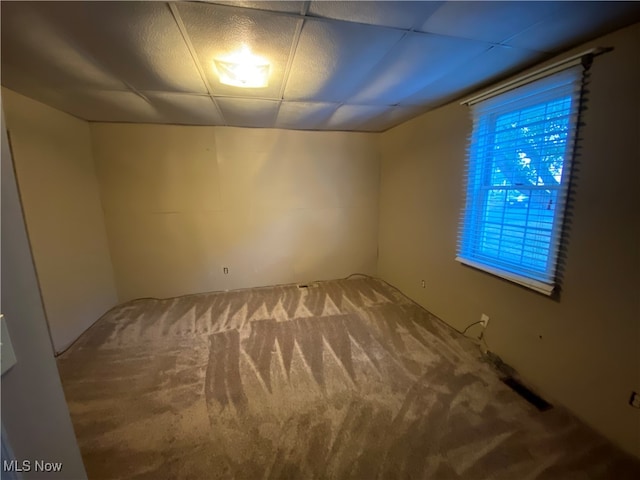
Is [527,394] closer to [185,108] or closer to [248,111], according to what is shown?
Answer: [248,111]

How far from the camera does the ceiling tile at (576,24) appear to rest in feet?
3.93

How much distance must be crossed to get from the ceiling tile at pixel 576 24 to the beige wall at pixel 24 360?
219 cm

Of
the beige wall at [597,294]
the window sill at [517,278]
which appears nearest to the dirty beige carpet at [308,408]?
the beige wall at [597,294]

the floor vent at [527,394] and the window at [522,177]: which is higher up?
the window at [522,177]

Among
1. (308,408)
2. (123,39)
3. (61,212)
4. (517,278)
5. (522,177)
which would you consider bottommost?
(308,408)

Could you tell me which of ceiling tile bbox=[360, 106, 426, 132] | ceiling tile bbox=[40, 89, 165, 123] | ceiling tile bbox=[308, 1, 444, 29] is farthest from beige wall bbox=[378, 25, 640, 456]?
ceiling tile bbox=[40, 89, 165, 123]

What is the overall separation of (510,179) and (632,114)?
0.70 metres

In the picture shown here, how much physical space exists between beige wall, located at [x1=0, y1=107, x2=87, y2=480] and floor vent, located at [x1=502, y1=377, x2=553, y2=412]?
8.09 ft

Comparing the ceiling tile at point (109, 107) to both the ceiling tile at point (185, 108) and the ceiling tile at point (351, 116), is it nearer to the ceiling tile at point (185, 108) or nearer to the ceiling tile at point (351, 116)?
the ceiling tile at point (185, 108)

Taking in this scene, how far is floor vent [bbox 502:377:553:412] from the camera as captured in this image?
175 cm

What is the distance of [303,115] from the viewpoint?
116 inches

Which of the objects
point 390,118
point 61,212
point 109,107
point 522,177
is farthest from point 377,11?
point 61,212

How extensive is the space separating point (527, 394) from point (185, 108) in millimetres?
3825

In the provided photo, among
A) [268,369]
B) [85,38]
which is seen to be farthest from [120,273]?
[85,38]
